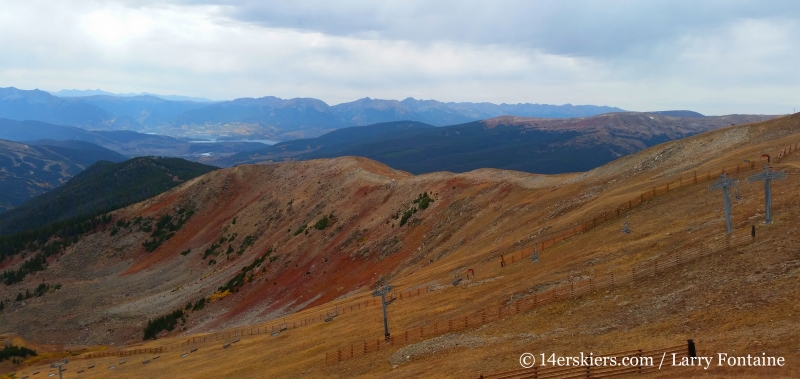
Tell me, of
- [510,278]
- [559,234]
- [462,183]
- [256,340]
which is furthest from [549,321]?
[462,183]

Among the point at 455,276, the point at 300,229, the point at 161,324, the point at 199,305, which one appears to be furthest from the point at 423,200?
the point at 161,324

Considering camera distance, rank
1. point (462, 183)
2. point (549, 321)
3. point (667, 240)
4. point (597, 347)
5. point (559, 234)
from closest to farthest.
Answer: point (597, 347), point (549, 321), point (667, 240), point (559, 234), point (462, 183)

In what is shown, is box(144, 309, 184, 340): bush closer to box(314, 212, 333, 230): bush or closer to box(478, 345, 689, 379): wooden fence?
box(314, 212, 333, 230): bush

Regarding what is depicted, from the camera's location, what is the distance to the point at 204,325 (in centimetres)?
7294

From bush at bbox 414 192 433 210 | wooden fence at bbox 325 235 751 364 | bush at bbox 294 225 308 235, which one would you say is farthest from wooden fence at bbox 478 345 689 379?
bush at bbox 294 225 308 235

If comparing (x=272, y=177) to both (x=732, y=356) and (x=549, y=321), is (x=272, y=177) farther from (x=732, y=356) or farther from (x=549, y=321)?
(x=732, y=356)

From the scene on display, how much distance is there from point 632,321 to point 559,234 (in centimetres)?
2120

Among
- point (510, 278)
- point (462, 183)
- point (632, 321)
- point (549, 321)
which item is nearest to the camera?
point (632, 321)

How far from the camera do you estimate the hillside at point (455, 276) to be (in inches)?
1059

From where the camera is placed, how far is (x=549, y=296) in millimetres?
33188

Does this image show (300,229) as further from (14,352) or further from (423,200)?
(14,352)

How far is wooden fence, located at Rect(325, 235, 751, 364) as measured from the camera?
31375 mm

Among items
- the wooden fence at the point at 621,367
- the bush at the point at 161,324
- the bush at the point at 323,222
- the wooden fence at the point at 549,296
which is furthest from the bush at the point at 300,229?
the wooden fence at the point at 621,367

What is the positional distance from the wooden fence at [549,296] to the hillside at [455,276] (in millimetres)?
136
